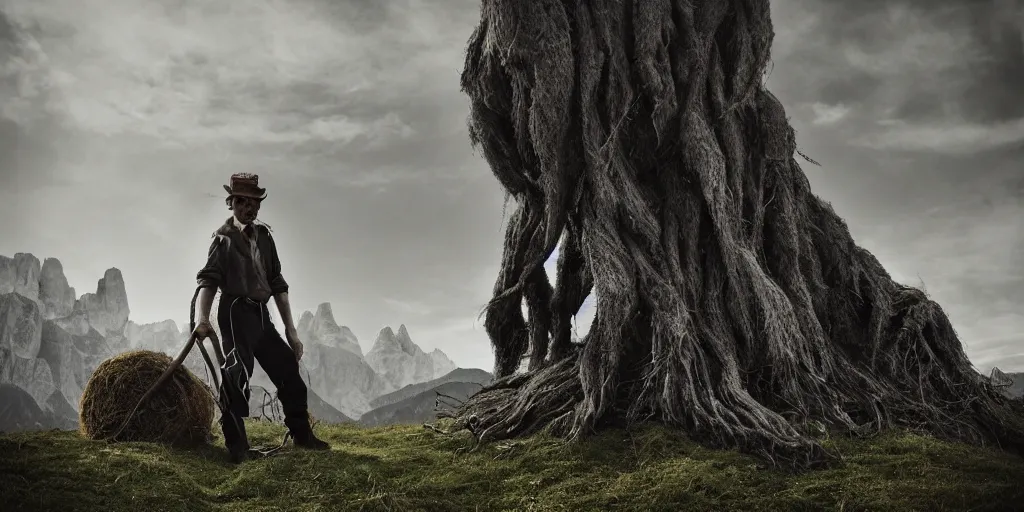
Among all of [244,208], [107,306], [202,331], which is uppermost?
[107,306]

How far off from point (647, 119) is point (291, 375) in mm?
5944

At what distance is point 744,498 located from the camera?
5383mm

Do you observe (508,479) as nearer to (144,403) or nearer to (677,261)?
(144,403)

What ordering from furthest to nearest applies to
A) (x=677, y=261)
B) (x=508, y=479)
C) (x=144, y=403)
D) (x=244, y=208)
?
1. (x=677, y=261)
2. (x=244, y=208)
3. (x=144, y=403)
4. (x=508, y=479)

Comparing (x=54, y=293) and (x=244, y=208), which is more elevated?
(x=54, y=293)

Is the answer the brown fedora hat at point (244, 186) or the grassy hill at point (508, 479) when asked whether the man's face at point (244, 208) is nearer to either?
the brown fedora hat at point (244, 186)

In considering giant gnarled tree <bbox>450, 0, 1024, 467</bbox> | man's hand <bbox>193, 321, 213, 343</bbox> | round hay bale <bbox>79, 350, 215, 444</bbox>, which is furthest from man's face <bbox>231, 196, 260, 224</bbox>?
giant gnarled tree <bbox>450, 0, 1024, 467</bbox>

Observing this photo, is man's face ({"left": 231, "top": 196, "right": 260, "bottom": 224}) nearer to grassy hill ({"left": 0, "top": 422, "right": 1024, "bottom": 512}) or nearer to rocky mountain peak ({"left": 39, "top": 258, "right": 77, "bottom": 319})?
grassy hill ({"left": 0, "top": 422, "right": 1024, "bottom": 512})

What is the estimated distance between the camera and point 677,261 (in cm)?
888

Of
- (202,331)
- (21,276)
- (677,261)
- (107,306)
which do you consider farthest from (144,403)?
(107,306)

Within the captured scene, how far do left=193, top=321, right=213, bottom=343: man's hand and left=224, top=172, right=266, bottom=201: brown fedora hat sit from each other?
4.60 feet

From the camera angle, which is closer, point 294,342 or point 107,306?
point 294,342

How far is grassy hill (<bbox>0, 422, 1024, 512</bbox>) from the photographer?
5.05m

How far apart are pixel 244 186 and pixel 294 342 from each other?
5.84 feet
